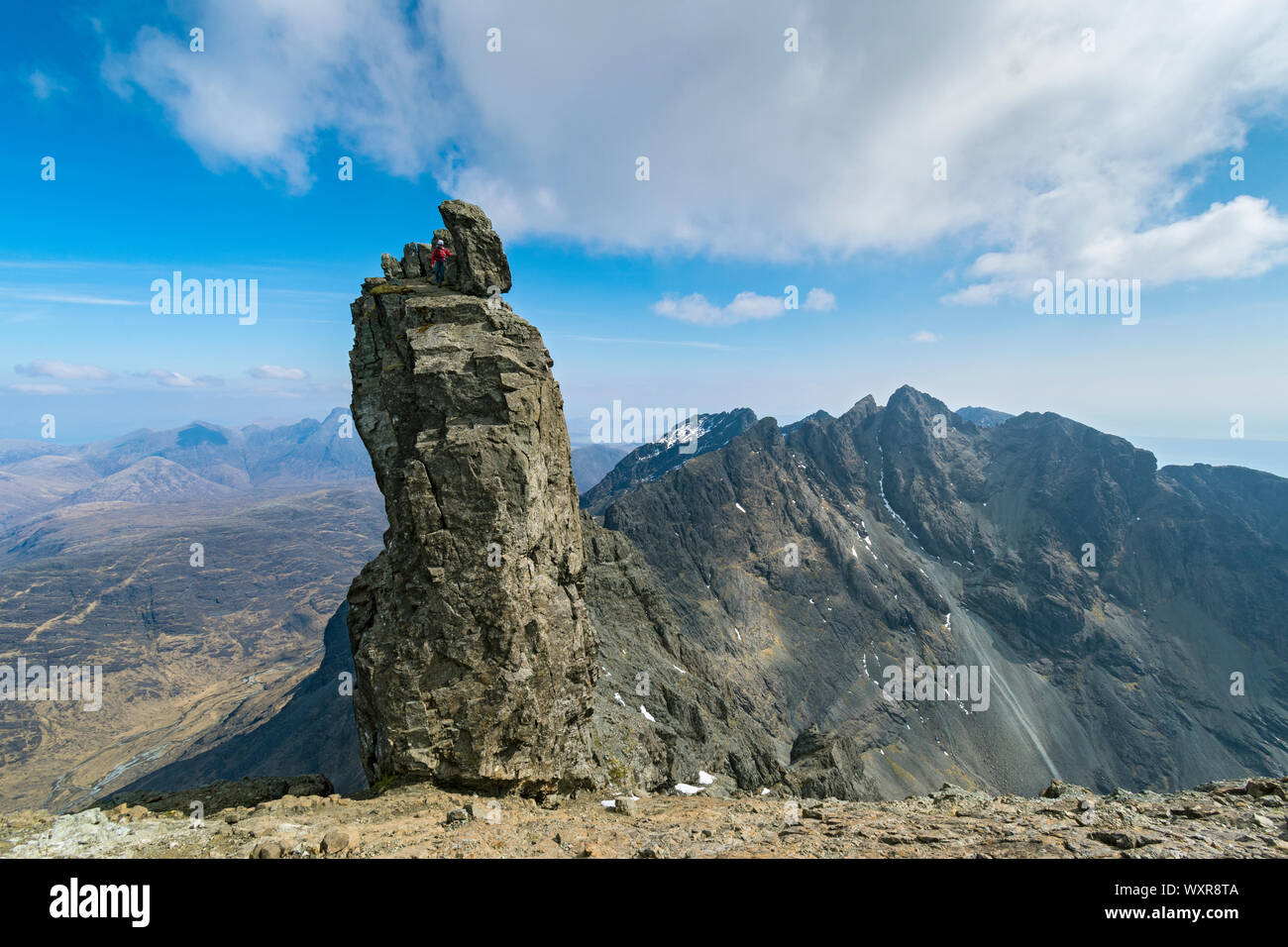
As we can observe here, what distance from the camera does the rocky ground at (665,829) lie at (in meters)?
14.1

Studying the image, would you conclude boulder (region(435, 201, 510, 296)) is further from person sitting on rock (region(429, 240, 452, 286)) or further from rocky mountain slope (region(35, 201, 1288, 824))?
person sitting on rock (region(429, 240, 452, 286))

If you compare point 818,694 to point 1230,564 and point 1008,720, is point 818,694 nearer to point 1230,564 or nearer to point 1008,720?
point 1008,720

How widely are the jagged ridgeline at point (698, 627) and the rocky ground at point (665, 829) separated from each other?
4.43m

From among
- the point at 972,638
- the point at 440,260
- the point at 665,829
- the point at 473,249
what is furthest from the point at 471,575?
the point at 972,638

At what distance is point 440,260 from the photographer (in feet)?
102

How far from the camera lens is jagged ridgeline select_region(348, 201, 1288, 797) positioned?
76.4 ft

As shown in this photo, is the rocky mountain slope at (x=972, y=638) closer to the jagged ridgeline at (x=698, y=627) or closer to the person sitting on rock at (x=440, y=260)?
the jagged ridgeline at (x=698, y=627)

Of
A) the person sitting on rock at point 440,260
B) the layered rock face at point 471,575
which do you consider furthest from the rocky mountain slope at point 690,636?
the person sitting on rock at point 440,260

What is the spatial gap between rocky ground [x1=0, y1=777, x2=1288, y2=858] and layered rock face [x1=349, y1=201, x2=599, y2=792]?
235 cm

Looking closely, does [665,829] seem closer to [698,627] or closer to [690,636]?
[690,636]

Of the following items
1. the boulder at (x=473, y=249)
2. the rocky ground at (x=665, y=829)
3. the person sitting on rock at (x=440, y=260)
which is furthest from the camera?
the person sitting on rock at (x=440, y=260)

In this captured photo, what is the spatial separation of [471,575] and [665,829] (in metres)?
12.7

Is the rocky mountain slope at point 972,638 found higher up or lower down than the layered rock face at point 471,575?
lower down

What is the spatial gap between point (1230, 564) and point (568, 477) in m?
277
